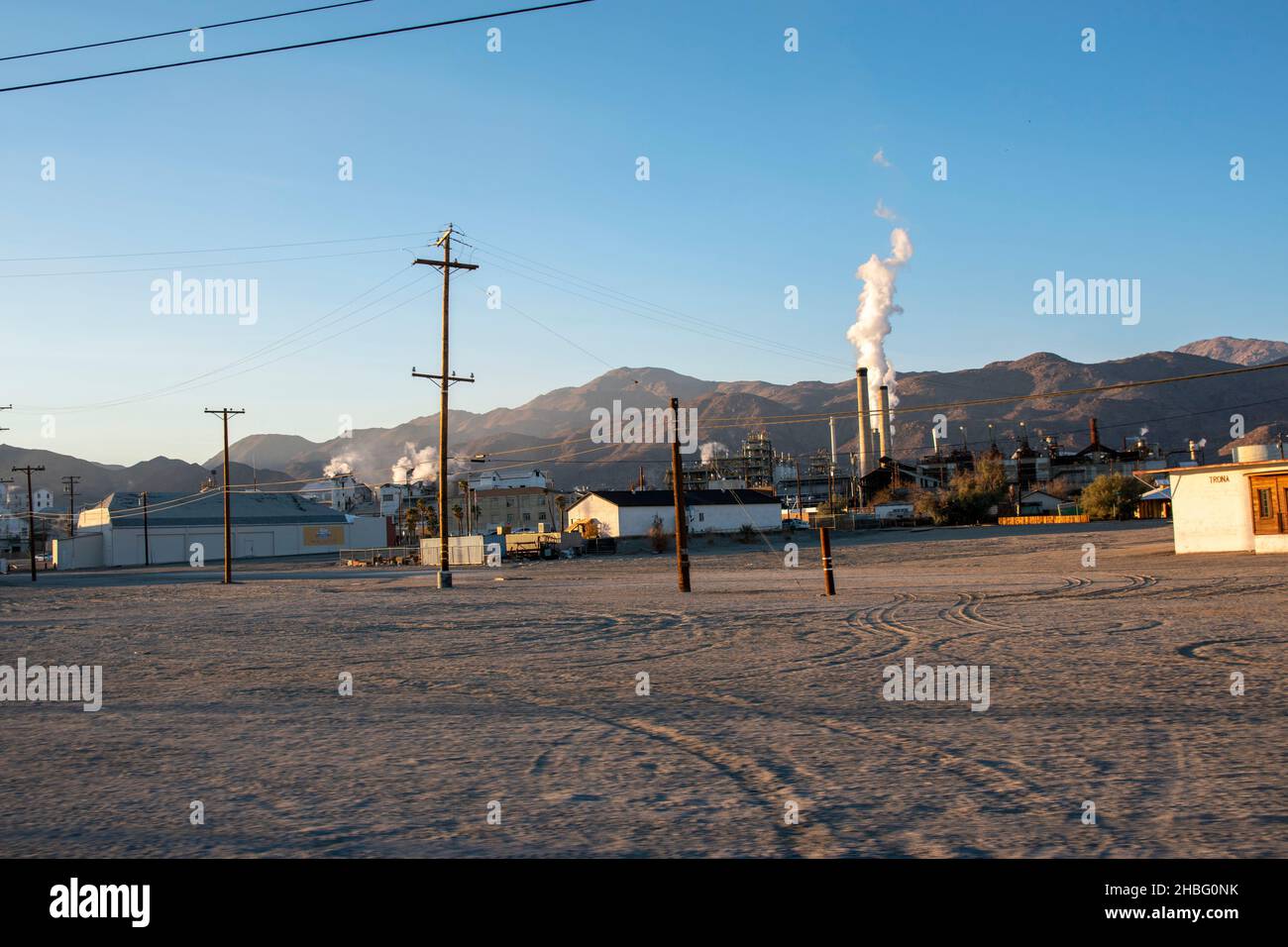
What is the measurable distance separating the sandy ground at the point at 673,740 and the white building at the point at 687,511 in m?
75.3

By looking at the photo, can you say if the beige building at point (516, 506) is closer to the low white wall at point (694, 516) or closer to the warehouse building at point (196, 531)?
the warehouse building at point (196, 531)


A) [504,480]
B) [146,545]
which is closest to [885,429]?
[504,480]

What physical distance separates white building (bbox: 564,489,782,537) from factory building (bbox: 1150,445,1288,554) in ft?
186

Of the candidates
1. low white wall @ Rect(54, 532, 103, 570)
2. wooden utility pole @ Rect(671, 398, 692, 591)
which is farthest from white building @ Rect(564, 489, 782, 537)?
wooden utility pole @ Rect(671, 398, 692, 591)

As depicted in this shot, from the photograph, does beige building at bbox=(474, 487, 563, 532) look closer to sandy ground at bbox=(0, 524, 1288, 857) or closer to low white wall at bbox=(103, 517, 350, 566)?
low white wall at bbox=(103, 517, 350, 566)

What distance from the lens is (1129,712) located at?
9.76 m

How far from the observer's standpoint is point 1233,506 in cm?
3903

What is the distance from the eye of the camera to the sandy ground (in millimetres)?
6113

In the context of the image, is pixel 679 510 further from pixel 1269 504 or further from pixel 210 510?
pixel 210 510

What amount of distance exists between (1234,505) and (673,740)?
37.3 meters

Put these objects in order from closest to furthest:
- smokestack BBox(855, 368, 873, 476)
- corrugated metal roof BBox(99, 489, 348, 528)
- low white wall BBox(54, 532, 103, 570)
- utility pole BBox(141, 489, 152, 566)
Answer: utility pole BBox(141, 489, 152, 566)
low white wall BBox(54, 532, 103, 570)
corrugated metal roof BBox(99, 489, 348, 528)
smokestack BBox(855, 368, 873, 476)
